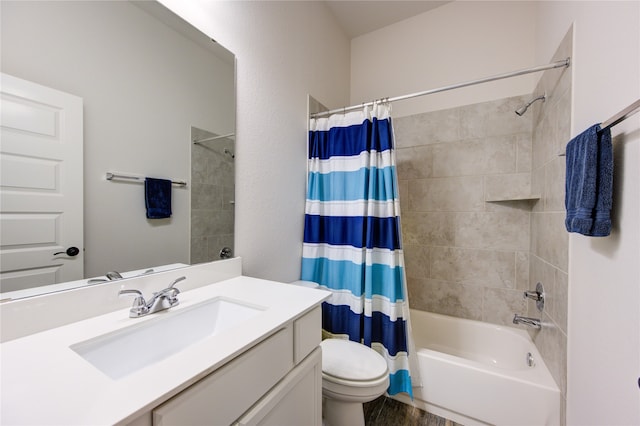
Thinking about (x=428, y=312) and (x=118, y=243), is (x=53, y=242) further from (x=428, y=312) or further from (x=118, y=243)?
(x=428, y=312)

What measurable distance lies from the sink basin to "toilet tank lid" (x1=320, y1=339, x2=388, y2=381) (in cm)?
59

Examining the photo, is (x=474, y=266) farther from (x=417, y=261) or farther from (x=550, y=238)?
(x=550, y=238)

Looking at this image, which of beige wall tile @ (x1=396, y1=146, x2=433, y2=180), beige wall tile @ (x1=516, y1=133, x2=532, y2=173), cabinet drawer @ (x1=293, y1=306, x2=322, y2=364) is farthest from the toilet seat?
beige wall tile @ (x1=516, y1=133, x2=532, y2=173)

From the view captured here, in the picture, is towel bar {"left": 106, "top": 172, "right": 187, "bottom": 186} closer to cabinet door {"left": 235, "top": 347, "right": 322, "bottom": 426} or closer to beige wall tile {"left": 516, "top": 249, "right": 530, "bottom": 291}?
cabinet door {"left": 235, "top": 347, "right": 322, "bottom": 426}

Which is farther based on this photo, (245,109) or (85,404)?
(245,109)

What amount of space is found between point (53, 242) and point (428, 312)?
235 cm

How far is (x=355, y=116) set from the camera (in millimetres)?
1689

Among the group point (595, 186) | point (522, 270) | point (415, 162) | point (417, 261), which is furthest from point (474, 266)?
point (595, 186)

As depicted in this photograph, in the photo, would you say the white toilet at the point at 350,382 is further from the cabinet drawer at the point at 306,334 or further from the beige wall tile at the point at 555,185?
the beige wall tile at the point at 555,185

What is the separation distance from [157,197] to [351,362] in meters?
1.18

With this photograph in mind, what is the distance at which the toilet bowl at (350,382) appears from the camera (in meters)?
1.18

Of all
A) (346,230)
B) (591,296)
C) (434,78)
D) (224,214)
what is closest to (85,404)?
(224,214)

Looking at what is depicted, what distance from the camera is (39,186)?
73 centimetres

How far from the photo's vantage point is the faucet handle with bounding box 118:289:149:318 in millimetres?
824
